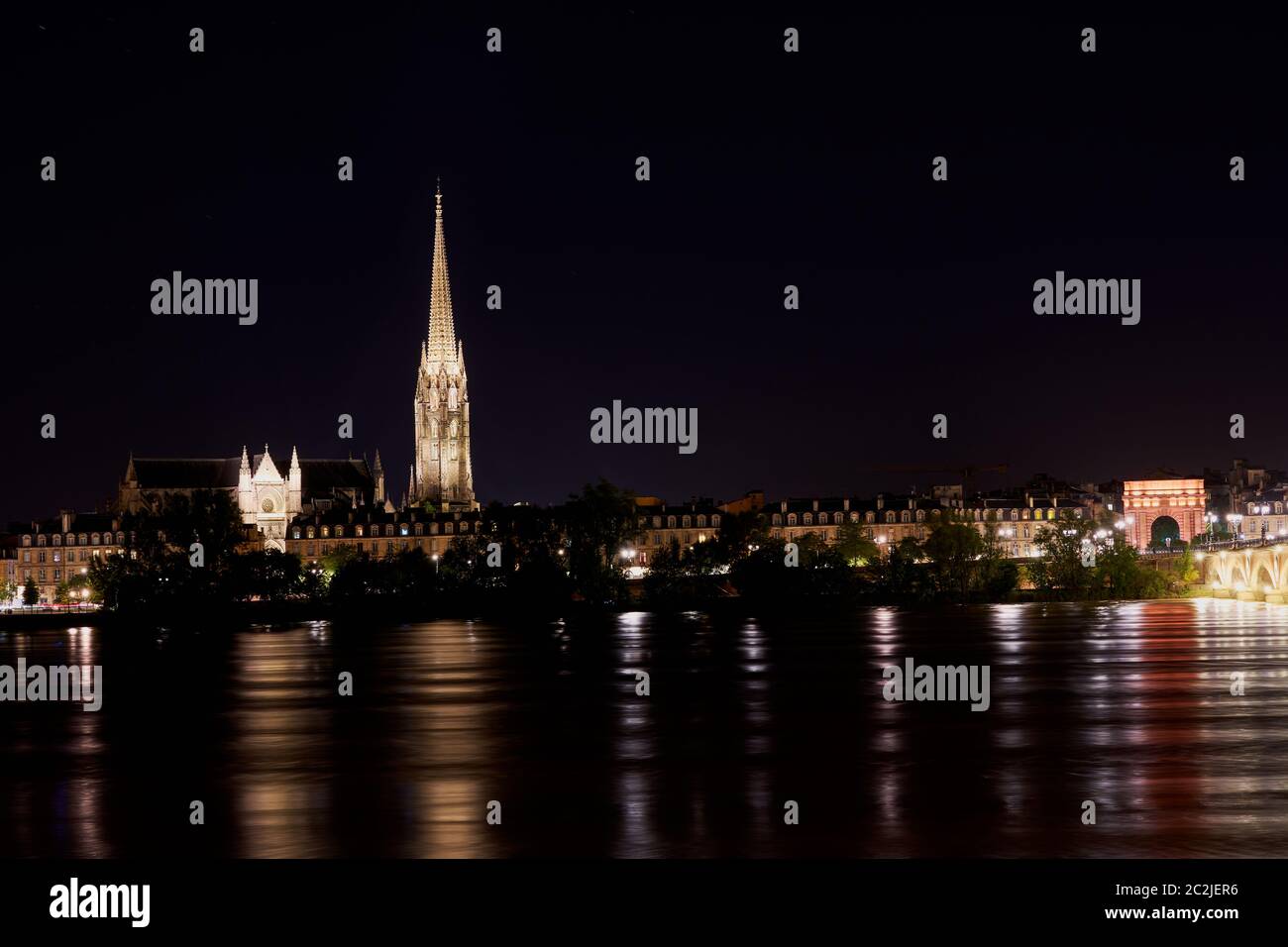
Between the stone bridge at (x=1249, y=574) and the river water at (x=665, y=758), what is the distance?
5280cm

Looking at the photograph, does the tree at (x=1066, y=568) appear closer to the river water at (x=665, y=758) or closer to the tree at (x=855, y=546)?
the tree at (x=855, y=546)

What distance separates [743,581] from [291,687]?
246 feet

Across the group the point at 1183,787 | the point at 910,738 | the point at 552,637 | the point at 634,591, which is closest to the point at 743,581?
the point at 634,591

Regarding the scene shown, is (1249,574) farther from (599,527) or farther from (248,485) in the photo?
(248,485)

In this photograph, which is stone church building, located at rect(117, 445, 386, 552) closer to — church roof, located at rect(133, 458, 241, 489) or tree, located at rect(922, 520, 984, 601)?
church roof, located at rect(133, 458, 241, 489)

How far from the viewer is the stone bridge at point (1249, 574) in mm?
111938

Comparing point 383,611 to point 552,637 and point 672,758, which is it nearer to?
point 552,637

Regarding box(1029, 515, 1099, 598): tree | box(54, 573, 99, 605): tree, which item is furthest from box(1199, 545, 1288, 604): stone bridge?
box(54, 573, 99, 605): tree

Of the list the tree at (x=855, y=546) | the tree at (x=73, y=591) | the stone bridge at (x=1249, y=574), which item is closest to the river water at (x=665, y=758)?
the stone bridge at (x=1249, y=574)

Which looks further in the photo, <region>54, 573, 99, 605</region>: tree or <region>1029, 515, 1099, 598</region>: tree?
<region>54, 573, 99, 605</region>: tree

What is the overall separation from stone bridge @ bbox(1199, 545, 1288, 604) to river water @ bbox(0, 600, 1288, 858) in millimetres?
52803

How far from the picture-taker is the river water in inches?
893

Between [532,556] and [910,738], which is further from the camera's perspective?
[532,556]
